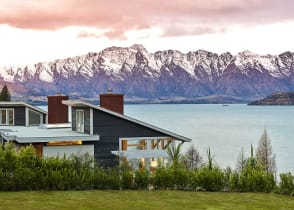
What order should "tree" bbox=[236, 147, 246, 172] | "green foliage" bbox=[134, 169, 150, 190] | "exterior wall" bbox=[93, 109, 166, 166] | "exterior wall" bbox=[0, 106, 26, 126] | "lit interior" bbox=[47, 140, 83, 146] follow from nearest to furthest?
1. "green foliage" bbox=[134, 169, 150, 190]
2. "tree" bbox=[236, 147, 246, 172]
3. "lit interior" bbox=[47, 140, 83, 146]
4. "exterior wall" bbox=[93, 109, 166, 166]
5. "exterior wall" bbox=[0, 106, 26, 126]

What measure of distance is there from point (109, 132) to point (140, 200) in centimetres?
1150

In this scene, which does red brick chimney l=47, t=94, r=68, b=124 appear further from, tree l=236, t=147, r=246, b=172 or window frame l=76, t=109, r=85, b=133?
tree l=236, t=147, r=246, b=172

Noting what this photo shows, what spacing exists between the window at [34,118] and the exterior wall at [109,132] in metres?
12.3

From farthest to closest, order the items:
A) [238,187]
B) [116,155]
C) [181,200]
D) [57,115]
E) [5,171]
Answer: [57,115] < [116,155] < [238,187] < [5,171] < [181,200]

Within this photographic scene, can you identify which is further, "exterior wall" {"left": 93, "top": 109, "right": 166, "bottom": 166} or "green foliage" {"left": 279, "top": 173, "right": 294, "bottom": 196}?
"exterior wall" {"left": 93, "top": 109, "right": 166, "bottom": 166}

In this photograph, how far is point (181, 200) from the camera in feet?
53.2

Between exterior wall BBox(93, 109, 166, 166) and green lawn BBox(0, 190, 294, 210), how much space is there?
909 centimetres

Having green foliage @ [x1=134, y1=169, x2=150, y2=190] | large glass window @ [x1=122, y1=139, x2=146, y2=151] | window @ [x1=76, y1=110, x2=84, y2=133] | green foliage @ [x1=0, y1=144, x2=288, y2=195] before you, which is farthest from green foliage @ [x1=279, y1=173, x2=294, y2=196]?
window @ [x1=76, y1=110, x2=84, y2=133]

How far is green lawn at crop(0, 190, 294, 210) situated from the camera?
14.8 metres

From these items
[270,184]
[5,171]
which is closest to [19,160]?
[5,171]

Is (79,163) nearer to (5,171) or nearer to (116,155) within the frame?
(5,171)

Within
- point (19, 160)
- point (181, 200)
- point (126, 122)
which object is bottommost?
point (181, 200)

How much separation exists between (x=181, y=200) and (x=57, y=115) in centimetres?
2216

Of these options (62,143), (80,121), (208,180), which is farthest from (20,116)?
(208,180)
